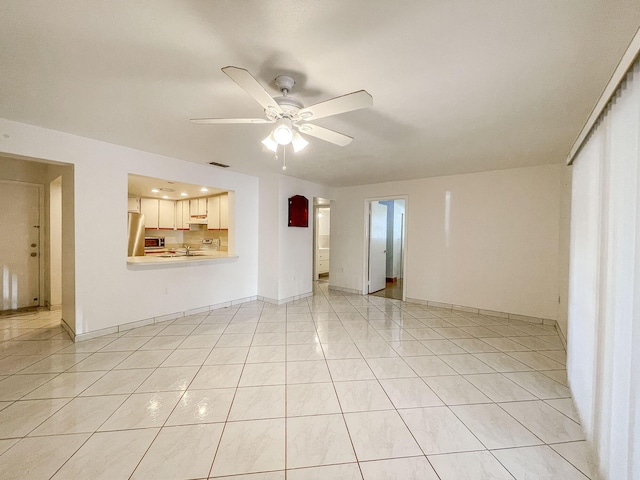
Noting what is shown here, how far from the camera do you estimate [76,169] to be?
9.45ft

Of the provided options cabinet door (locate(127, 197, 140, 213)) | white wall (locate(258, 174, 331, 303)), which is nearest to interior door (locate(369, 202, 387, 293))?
white wall (locate(258, 174, 331, 303))

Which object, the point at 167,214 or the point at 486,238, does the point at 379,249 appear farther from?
the point at 167,214

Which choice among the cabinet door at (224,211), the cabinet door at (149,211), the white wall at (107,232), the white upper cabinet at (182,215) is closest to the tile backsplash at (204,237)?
the white upper cabinet at (182,215)

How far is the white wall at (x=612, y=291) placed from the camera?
1.13 meters

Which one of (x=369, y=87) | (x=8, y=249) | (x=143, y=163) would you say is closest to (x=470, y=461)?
(x=369, y=87)

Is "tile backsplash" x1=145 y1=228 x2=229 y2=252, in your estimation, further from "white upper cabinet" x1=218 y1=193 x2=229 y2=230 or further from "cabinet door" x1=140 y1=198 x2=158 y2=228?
"white upper cabinet" x1=218 y1=193 x2=229 y2=230

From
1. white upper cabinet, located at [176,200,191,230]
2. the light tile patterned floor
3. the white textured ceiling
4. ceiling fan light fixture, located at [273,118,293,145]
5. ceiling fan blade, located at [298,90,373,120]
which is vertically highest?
the white textured ceiling

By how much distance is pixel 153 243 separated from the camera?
584 centimetres

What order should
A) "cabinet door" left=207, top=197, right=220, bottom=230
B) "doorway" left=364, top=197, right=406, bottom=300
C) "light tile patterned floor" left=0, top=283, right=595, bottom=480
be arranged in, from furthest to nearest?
"doorway" left=364, top=197, right=406, bottom=300 < "cabinet door" left=207, top=197, right=220, bottom=230 < "light tile patterned floor" left=0, top=283, right=595, bottom=480

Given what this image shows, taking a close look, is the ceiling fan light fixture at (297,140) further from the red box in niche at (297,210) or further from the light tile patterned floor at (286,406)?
the red box in niche at (297,210)

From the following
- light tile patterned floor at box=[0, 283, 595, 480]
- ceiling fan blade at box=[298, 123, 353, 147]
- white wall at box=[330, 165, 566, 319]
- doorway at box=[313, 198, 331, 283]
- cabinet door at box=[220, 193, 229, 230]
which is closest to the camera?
light tile patterned floor at box=[0, 283, 595, 480]

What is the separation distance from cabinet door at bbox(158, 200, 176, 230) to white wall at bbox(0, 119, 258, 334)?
261 centimetres

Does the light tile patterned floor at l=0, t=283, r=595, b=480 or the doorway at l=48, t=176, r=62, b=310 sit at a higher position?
the doorway at l=48, t=176, r=62, b=310

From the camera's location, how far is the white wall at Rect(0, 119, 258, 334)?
2.75m
